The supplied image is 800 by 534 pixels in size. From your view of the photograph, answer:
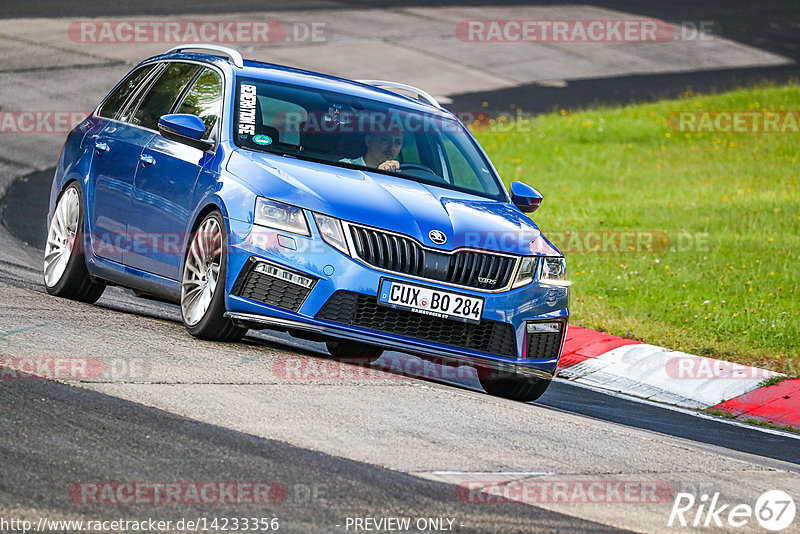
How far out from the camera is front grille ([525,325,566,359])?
7.92m

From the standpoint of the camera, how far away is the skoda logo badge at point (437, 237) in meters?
7.48

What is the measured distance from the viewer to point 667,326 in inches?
470

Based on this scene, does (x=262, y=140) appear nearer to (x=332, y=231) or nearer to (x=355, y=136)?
(x=355, y=136)

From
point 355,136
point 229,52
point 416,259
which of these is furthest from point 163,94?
point 416,259

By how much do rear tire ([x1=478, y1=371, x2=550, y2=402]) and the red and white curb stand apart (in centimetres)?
190

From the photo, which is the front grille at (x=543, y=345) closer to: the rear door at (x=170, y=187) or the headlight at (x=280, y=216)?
the headlight at (x=280, y=216)

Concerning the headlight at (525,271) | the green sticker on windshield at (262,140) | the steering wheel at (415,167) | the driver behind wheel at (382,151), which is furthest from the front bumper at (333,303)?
the steering wheel at (415,167)

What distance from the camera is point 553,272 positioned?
806cm

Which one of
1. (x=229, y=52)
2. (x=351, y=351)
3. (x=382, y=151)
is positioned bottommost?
(x=351, y=351)

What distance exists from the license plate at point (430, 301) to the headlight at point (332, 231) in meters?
0.32

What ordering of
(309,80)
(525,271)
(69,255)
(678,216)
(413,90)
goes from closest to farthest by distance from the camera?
(525,271) < (309,80) < (69,255) < (413,90) < (678,216)

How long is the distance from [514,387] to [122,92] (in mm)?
3903
